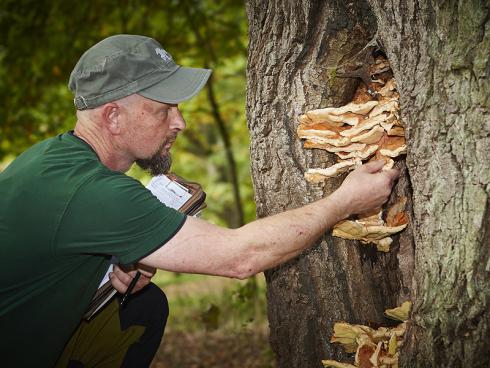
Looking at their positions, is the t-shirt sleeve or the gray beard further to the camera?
the gray beard

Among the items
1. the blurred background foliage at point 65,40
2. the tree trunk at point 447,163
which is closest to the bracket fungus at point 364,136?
the tree trunk at point 447,163

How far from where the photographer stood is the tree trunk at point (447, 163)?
2303 mm

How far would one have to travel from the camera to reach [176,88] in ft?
9.90

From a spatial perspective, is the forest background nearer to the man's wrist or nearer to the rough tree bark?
the rough tree bark

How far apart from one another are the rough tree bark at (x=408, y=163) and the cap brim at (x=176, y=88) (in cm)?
33

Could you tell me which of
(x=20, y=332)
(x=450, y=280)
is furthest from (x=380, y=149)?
(x=20, y=332)

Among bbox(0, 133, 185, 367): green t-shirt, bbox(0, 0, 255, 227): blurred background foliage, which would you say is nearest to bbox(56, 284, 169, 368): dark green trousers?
bbox(0, 133, 185, 367): green t-shirt

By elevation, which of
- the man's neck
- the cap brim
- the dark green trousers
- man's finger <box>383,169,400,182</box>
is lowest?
the dark green trousers

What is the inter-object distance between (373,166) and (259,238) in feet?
2.29

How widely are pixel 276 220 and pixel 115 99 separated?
112 centimetres

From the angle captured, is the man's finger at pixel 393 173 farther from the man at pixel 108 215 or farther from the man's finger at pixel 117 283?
the man's finger at pixel 117 283

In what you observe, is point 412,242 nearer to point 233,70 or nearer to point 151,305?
point 151,305

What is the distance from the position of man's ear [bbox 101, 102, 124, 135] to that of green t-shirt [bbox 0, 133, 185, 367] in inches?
7.5

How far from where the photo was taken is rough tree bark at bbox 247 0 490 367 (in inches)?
92.0
